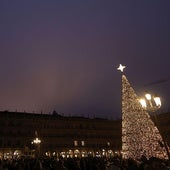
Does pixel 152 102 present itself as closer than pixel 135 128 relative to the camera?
Yes

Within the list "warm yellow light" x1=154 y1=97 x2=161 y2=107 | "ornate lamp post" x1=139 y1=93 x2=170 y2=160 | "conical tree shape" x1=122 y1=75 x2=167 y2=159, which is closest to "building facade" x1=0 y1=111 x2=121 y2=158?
"conical tree shape" x1=122 y1=75 x2=167 y2=159

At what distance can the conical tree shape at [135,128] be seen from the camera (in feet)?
73.4

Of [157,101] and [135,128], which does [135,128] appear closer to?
[135,128]

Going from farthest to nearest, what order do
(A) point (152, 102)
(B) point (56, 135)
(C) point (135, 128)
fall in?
1. (B) point (56, 135)
2. (C) point (135, 128)
3. (A) point (152, 102)

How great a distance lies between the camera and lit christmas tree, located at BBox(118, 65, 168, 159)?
73.3 ft

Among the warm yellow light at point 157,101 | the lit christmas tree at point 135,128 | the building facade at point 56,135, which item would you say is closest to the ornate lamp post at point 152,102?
the warm yellow light at point 157,101

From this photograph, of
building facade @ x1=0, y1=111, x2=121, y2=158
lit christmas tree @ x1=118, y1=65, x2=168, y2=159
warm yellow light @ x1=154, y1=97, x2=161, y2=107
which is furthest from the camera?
building facade @ x1=0, y1=111, x2=121, y2=158

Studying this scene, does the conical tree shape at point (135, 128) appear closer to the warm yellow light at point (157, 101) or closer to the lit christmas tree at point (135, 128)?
the lit christmas tree at point (135, 128)

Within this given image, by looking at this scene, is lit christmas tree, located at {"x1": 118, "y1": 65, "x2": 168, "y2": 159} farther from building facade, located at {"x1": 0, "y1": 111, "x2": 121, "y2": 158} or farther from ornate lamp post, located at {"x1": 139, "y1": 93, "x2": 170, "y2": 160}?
building facade, located at {"x1": 0, "y1": 111, "x2": 121, "y2": 158}

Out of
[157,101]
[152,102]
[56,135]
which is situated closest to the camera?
[157,101]

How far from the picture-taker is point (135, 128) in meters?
23.2

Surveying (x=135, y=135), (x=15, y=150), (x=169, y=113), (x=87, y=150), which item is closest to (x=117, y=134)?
(x=87, y=150)

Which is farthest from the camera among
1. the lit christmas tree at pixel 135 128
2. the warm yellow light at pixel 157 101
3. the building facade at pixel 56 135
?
the building facade at pixel 56 135

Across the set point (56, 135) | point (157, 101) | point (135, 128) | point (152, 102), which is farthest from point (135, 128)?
point (56, 135)
